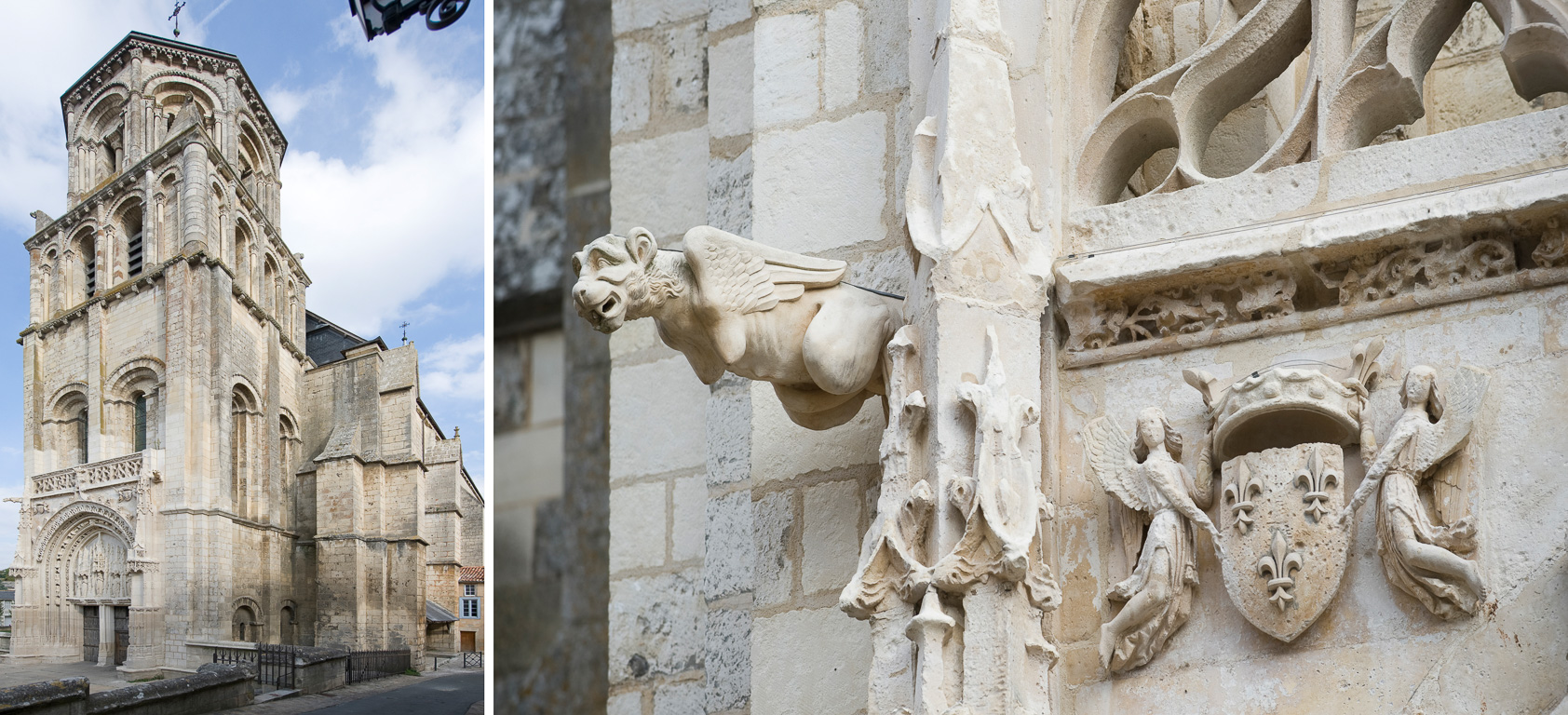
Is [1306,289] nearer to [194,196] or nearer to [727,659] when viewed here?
[727,659]

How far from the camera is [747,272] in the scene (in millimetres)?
2357

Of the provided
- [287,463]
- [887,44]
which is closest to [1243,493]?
[887,44]

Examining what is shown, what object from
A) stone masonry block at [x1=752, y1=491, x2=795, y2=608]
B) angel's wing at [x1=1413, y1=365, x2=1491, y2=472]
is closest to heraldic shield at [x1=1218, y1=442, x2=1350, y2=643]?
angel's wing at [x1=1413, y1=365, x2=1491, y2=472]

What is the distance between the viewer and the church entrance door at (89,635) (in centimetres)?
424

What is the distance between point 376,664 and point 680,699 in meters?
1.61

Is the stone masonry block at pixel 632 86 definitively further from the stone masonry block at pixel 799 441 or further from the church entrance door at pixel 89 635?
the church entrance door at pixel 89 635

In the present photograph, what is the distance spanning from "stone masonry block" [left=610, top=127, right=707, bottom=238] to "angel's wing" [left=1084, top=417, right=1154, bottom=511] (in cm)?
179

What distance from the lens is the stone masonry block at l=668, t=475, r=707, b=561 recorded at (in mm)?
3590

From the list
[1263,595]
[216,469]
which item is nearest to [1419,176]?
[1263,595]

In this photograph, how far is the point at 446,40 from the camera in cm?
520

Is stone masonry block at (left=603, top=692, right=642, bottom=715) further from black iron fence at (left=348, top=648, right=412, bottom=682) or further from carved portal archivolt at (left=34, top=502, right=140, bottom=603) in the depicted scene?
carved portal archivolt at (left=34, top=502, right=140, bottom=603)

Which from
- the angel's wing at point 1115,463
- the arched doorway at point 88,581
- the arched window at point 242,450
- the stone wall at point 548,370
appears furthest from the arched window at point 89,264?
the angel's wing at point 1115,463

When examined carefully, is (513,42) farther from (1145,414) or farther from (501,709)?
(1145,414)

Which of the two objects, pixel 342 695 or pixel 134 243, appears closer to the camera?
pixel 342 695
